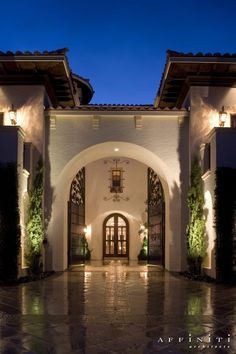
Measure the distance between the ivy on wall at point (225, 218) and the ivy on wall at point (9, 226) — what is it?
4.97 metres

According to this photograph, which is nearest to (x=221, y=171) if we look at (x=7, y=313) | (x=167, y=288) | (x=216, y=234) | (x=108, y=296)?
(x=216, y=234)

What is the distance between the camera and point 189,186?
1439cm

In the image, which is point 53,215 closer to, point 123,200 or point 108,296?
point 108,296

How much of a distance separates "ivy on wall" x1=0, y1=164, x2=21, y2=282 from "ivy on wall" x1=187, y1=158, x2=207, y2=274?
4.84 meters

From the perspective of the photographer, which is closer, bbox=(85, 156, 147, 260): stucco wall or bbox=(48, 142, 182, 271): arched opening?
bbox=(48, 142, 182, 271): arched opening

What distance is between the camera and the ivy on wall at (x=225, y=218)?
11977 millimetres

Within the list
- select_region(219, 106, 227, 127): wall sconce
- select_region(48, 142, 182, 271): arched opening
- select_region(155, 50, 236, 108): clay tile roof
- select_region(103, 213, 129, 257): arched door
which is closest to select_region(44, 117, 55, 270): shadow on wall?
select_region(48, 142, 182, 271): arched opening

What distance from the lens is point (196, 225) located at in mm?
13703

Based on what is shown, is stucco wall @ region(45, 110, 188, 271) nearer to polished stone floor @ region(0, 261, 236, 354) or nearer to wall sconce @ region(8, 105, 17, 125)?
wall sconce @ region(8, 105, 17, 125)

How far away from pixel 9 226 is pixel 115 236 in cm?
1298

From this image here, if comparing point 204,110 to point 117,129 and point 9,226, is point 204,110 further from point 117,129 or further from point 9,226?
point 9,226

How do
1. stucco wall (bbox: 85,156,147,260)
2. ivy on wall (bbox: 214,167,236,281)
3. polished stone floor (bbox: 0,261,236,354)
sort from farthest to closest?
1. stucco wall (bbox: 85,156,147,260)
2. ivy on wall (bbox: 214,167,236,281)
3. polished stone floor (bbox: 0,261,236,354)

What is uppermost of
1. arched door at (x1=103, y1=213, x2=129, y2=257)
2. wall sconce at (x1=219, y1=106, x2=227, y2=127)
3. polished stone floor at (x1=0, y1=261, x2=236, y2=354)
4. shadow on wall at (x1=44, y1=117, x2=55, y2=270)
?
wall sconce at (x1=219, y1=106, x2=227, y2=127)

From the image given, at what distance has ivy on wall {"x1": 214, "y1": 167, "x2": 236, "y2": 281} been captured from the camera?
11977 millimetres
